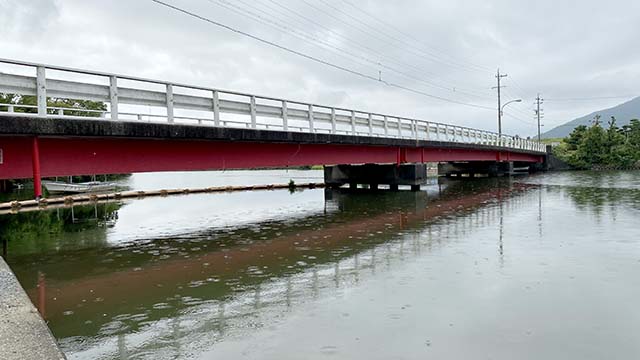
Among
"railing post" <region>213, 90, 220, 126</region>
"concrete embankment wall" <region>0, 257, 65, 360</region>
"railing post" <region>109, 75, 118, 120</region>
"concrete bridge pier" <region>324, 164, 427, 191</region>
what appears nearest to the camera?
"concrete embankment wall" <region>0, 257, 65, 360</region>

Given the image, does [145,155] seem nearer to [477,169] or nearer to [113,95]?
[113,95]

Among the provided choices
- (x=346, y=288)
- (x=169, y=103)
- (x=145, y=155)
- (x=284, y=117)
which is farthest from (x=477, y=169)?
(x=346, y=288)

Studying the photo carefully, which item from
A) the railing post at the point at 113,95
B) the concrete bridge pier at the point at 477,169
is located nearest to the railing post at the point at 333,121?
the railing post at the point at 113,95

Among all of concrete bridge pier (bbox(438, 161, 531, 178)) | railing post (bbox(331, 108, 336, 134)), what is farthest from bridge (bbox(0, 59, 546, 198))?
concrete bridge pier (bbox(438, 161, 531, 178))

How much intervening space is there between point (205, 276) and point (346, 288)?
316 cm

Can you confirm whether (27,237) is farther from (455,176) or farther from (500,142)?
(455,176)

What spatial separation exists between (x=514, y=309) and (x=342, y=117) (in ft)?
64.3

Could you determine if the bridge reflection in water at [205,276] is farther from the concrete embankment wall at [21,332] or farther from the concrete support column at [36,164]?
the concrete support column at [36,164]

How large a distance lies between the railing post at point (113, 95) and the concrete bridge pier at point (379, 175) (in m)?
25.0

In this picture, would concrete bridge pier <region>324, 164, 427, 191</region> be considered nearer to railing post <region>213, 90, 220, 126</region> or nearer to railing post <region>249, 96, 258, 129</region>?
railing post <region>249, 96, 258, 129</region>

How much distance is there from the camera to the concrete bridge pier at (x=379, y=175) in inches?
1419

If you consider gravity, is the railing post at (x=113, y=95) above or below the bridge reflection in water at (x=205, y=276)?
above

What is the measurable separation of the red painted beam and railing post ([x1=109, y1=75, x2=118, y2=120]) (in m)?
0.86

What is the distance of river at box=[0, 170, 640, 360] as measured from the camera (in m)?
6.56
